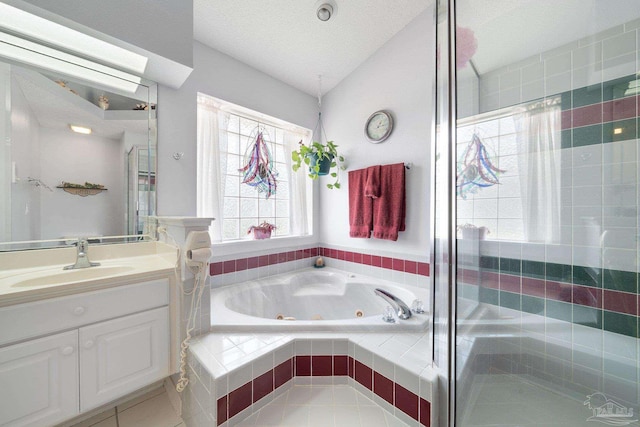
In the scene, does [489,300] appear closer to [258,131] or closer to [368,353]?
[368,353]

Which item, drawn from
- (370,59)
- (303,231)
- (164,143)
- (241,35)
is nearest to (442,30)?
(370,59)

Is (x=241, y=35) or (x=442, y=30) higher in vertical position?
(x=241, y=35)

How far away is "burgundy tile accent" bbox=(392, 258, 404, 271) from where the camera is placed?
6.68 feet

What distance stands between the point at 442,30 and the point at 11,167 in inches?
91.6

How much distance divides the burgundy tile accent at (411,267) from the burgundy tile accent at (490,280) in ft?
1.89

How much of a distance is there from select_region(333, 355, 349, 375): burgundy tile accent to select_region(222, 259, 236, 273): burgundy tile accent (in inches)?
47.4

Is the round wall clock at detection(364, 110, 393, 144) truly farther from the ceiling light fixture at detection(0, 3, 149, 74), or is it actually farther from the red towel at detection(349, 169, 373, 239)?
the ceiling light fixture at detection(0, 3, 149, 74)

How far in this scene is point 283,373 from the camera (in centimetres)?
123

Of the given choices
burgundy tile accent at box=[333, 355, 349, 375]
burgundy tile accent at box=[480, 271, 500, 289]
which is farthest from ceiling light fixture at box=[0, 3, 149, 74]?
burgundy tile accent at box=[480, 271, 500, 289]

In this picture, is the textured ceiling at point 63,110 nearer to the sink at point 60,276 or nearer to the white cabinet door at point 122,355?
the sink at point 60,276

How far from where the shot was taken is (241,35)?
1813mm

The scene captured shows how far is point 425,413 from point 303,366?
0.64m

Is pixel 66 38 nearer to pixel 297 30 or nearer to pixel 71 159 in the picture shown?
pixel 71 159

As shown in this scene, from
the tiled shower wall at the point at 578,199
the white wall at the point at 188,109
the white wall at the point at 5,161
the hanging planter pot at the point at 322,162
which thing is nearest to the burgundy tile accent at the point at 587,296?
the tiled shower wall at the point at 578,199
